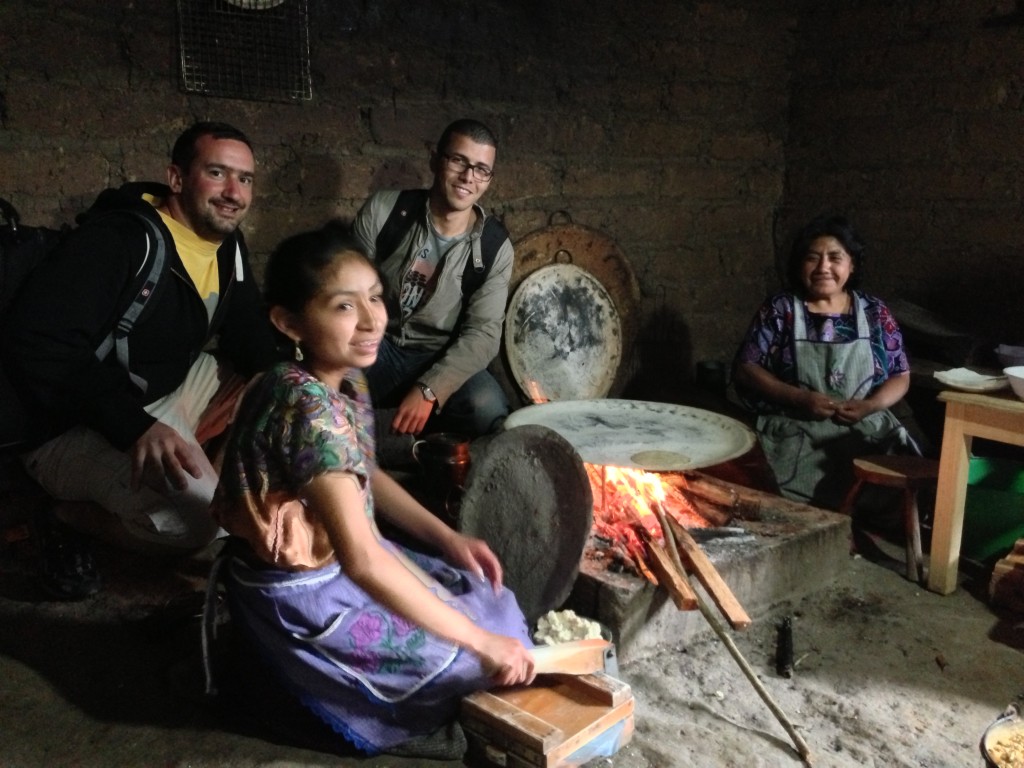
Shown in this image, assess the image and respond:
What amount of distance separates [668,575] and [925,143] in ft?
10.9

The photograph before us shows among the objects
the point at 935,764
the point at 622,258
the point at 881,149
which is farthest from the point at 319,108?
the point at 935,764

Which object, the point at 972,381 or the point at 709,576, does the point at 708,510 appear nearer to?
the point at 709,576

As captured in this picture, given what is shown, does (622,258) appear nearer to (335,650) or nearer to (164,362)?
(164,362)

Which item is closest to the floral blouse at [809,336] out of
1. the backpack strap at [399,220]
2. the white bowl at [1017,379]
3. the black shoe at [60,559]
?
the white bowl at [1017,379]

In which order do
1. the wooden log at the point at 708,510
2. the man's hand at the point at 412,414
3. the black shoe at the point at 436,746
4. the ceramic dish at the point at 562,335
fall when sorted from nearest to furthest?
the black shoe at the point at 436,746 < the wooden log at the point at 708,510 < the man's hand at the point at 412,414 < the ceramic dish at the point at 562,335

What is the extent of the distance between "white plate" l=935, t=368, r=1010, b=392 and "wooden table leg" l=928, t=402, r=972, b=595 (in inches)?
2.7

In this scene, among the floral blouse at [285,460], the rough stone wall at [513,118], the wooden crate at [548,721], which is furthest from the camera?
the rough stone wall at [513,118]

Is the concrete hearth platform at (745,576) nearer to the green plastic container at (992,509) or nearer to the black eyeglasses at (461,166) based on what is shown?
the green plastic container at (992,509)

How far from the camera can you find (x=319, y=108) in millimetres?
3879

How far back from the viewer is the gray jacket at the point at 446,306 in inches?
144

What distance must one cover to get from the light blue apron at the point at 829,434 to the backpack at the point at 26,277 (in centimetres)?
254

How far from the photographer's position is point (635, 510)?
2969 mm

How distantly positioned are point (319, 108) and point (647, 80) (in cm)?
192

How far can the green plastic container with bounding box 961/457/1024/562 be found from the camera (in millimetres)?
3289
